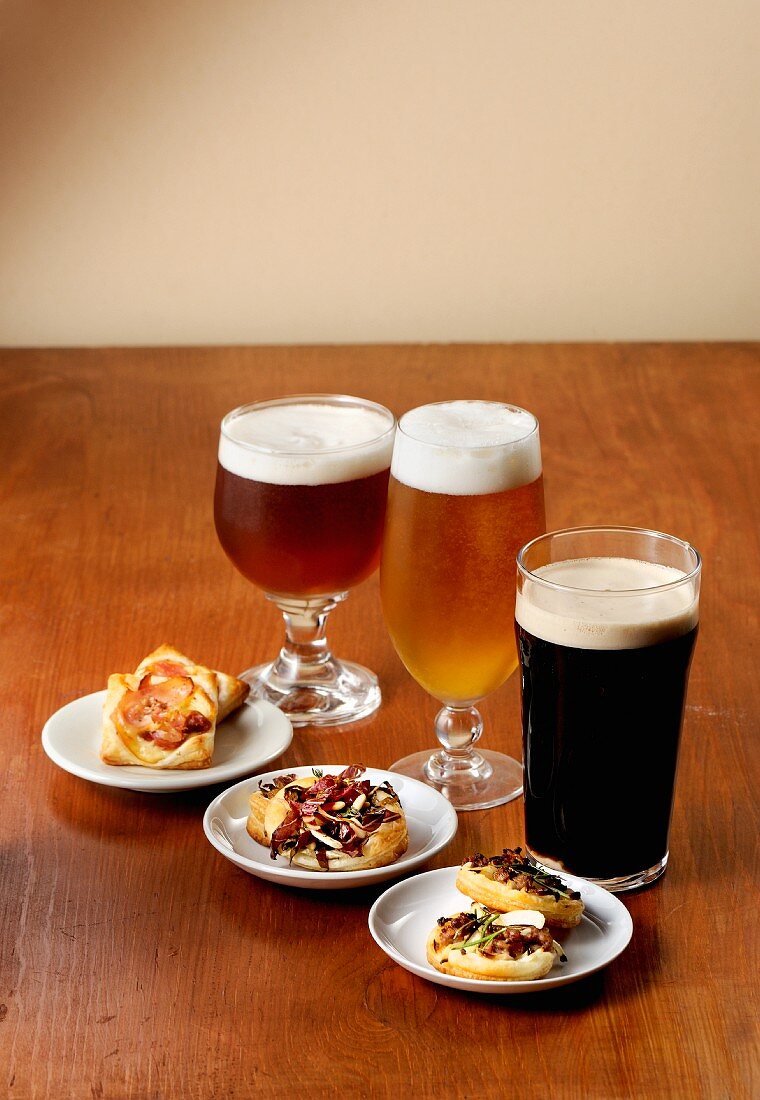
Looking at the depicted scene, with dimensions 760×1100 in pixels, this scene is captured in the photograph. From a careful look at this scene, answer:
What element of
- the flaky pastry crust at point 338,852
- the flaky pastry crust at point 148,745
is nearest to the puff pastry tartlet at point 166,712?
the flaky pastry crust at point 148,745

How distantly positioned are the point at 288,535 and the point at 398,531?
0.14 meters

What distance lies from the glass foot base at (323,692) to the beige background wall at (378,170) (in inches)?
62.4

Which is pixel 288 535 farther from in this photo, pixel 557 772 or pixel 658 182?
pixel 658 182

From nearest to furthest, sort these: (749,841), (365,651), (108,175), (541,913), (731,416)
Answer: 1. (541,913)
2. (749,841)
3. (365,651)
4. (731,416)
5. (108,175)

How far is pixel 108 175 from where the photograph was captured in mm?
2584

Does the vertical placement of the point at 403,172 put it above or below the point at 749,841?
above

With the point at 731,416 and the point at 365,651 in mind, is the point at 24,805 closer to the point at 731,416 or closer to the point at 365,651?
the point at 365,651

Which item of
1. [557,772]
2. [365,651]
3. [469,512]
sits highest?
[469,512]

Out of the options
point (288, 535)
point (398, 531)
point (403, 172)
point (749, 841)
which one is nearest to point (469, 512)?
point (398, 531)

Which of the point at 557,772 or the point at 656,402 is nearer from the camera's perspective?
the point at 557,772

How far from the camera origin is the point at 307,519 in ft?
3.67

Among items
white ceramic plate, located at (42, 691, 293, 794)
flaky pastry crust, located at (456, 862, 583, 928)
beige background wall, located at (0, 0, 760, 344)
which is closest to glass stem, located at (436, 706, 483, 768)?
white ceramic plate, located at (42, 691, 293, 794)

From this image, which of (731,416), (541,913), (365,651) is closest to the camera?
(541,913)

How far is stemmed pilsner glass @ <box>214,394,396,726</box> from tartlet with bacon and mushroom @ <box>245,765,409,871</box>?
8.5 inches
